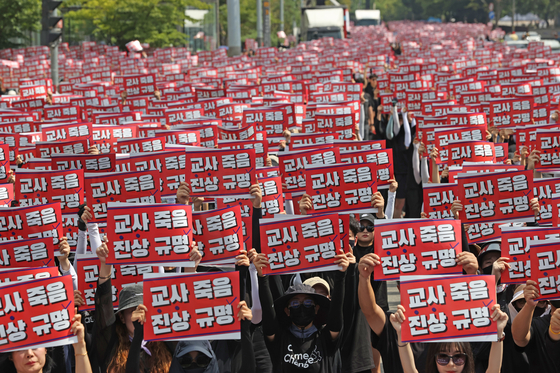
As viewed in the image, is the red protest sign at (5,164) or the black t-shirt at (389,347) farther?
the red protest sign at (5,164)

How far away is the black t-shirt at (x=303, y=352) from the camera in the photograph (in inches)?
230

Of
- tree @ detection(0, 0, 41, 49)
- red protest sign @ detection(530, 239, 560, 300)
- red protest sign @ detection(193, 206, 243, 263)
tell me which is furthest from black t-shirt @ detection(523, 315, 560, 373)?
tree @ detection(0, 0, 41, 49)

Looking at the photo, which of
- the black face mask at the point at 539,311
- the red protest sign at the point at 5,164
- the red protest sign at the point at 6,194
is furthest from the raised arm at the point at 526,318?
the red protest sign at the point at 5,164

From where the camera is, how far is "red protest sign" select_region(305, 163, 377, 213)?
798cm

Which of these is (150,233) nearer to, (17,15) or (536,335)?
(536,335)

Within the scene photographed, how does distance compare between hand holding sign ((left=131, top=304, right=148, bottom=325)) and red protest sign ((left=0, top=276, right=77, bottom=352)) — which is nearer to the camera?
red protest sign ((left=0, top=276, right=77, bottom=352))

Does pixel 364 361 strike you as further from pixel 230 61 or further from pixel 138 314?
pixel 230 61

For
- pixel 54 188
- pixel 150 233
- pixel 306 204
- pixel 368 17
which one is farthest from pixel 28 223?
pixel 368 17

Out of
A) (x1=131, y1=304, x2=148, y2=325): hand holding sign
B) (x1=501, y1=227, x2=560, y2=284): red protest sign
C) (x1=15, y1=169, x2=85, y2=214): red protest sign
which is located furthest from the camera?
(x1=15, y1=169, x2=85, y2=214): red protest sign

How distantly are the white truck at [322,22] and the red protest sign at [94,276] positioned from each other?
179 feet

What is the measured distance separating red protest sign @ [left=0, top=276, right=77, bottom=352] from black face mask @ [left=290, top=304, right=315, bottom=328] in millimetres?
1532

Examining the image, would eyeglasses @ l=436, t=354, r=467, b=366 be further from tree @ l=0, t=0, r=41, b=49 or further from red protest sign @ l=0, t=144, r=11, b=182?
tree @ l=0, t=0, r=41, b=49

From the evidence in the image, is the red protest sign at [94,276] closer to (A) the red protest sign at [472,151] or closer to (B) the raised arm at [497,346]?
(B) the raised arm at [497,346]

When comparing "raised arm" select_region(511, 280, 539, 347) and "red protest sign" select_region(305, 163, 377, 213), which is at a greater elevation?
"red protest sign" select_region(305, 163, 377, 213)
